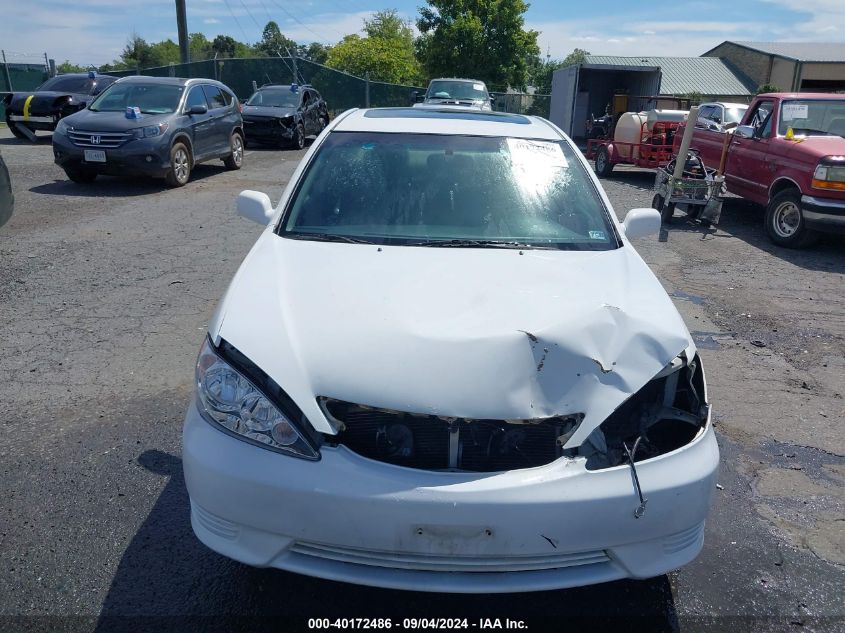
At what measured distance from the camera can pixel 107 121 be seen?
10.9 m

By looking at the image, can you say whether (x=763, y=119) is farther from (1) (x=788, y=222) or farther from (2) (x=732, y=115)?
(2) (x=732, y=115)

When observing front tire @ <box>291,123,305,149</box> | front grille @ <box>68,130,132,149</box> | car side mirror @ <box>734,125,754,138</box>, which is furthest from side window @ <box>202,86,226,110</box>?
car side mirror @ <box>734,125,754,138</box>

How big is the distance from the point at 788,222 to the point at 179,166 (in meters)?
9.35

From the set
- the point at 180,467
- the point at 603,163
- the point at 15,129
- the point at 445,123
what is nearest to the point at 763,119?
the point at 603,163

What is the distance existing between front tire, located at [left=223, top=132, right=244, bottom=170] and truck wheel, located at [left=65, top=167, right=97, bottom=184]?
120 inches

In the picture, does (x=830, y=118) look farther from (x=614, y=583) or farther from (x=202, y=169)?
(x=202, y=169)

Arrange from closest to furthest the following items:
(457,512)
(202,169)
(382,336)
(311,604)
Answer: (457,512)
(382,336)
(311,604)
(202,169)

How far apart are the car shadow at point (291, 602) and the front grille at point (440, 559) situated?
0.48 metres

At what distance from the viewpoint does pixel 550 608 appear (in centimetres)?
266

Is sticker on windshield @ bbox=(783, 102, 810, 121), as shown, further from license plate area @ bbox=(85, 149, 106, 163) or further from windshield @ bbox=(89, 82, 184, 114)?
license plate area @ bbox=(85, 149, 106, 163)

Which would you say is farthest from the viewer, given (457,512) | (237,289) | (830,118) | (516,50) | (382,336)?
(516,50)

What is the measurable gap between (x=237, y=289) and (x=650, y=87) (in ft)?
69.2

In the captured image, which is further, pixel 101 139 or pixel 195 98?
pixel 195 98

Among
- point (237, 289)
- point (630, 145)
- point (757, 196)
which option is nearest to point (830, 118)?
point (757, 196)
